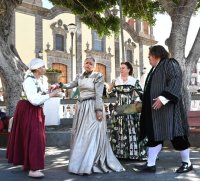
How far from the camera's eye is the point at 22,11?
84.6 ft

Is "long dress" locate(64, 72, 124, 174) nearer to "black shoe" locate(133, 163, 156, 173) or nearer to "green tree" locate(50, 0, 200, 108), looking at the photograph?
"black shoe" locate(133, 163, 156, 173)

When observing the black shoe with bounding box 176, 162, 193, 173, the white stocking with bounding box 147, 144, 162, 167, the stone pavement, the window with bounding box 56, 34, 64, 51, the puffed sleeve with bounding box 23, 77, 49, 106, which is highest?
the window with bounding box 56, 34, 64, 51

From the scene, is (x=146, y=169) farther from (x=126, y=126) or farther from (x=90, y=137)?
(x=126, y=126)

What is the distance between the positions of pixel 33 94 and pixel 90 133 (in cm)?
100

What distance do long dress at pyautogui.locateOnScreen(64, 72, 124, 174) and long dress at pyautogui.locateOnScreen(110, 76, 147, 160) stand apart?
2.39 feet

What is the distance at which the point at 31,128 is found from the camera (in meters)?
5.02

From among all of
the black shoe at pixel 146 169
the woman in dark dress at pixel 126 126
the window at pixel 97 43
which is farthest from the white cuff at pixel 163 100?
the window at pixel 97 43

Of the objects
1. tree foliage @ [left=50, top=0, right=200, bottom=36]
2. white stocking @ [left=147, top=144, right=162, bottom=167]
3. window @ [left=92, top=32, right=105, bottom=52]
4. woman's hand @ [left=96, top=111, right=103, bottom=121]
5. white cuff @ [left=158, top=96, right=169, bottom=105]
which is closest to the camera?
white cuff @ [left=158, top=96, right=169, bottom=105]

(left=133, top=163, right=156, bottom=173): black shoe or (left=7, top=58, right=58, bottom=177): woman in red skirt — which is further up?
(left=7, top=58, right=58, bottom=177): woman in red skirt

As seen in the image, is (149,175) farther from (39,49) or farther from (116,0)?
(39,49)

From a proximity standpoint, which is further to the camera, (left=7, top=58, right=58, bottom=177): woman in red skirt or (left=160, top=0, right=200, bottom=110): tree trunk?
(left=160, top=0, right=200, bottom=110): tree trunk

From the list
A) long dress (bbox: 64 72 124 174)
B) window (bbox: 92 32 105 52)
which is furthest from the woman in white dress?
window (bbox: 92 32 105 52)

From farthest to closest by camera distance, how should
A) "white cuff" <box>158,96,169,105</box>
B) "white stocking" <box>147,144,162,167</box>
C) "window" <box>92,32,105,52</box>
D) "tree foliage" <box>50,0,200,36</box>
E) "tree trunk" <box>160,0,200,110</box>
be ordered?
"window" <box>92,32,105,52</box>, "tree foliage" <box>50,0,200,36</box>, "tree trunk" <box>160,0,200,110</box>, "white stocking" <box>147,144,162,167</box>, "white cuff" <box>158,96,169,105</box>

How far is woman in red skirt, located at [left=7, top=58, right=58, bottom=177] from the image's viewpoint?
4969mm
